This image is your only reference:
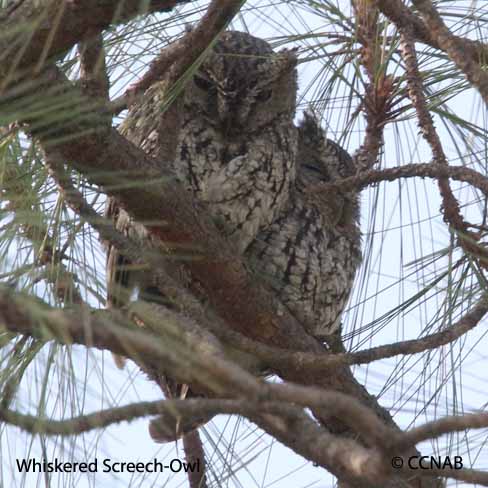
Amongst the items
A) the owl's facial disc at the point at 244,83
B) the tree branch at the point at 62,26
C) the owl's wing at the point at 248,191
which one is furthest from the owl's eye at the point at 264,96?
the tree branch at the point at 62,26

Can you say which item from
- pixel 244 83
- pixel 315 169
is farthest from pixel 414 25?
pixel 315 169

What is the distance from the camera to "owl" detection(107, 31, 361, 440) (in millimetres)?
2936

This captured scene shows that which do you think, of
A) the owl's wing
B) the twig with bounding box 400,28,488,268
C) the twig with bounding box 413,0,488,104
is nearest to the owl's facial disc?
the owl's wing

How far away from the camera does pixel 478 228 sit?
2324 mm

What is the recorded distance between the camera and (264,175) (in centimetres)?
301

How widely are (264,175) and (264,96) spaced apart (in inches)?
11.8

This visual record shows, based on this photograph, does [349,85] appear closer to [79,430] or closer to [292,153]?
[292,153]

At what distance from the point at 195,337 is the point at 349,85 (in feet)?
5.15

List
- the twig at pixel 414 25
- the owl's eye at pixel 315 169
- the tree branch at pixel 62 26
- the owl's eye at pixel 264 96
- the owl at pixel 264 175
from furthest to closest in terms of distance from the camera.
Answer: the owl's eye at pixel 315 169, the owl's eye at pixel 264 96, the owl at pixel 264 175, the twig at pixel 414 25, the tree branch at pixel 62 26

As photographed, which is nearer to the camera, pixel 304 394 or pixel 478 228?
pixel 304 394

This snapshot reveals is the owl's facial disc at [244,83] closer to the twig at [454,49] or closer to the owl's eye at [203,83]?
the owl's eye at [203,83]

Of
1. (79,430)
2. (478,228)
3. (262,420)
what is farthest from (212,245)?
(79,430)

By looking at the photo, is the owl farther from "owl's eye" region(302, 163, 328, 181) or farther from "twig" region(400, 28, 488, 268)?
"twig" region(400, 28, 488, 268)

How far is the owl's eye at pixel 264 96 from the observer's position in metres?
3.10
